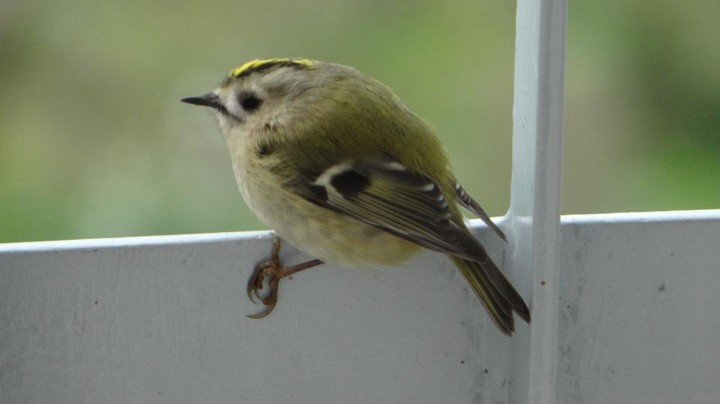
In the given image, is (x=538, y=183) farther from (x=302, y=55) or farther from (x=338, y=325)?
(x=302, y=55)

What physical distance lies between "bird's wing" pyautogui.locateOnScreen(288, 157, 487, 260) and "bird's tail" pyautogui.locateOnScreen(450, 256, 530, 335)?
0.27ft

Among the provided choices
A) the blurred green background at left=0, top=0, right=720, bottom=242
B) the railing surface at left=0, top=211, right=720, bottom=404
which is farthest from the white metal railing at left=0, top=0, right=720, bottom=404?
the blurred green background at left=0, top=0, right=720, bottom=242

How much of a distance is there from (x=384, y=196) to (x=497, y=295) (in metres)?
0.24

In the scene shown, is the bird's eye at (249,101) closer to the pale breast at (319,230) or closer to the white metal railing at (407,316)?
the pale breast at (319,230)

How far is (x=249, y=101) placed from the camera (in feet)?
5.80

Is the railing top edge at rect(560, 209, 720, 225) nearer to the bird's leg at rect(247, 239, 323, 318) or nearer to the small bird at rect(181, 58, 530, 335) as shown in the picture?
the small bird at rect(181, 58, 530, 335)

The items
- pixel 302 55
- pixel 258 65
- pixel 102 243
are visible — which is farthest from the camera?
pixel 302 55

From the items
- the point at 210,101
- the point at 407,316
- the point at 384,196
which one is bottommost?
the point at 407,316

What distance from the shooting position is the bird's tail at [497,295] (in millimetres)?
1470

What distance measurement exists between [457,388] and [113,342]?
41 centimetres

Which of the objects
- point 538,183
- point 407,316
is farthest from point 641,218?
point 407,316

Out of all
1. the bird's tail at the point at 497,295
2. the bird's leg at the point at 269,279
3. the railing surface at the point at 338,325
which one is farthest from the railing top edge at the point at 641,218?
the bird's leg at the point at 269,279

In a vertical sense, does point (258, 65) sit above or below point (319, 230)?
above

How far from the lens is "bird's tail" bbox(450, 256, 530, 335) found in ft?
4.82
